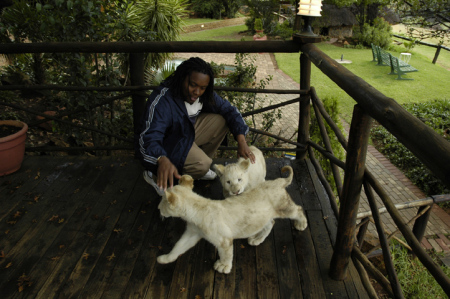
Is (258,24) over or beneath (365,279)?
over

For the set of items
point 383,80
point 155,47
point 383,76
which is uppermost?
point 155,47

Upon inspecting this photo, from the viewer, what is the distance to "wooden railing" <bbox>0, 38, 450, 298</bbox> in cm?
140

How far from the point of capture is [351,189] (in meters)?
2.11

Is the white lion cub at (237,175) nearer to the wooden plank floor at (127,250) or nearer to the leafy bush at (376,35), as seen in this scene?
the wooden plank floor at (127,250)

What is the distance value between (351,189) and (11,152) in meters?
3.45

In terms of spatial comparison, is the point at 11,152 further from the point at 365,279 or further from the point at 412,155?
the point at 412,155

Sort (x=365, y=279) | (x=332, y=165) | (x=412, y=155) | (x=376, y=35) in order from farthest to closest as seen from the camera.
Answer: (x=376, y=35) < (x=412, y=155) < (x=332, y=165) < (x=365, y=279)

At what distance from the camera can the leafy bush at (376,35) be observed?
24141 mm

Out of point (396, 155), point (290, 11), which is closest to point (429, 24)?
point (396, 155)

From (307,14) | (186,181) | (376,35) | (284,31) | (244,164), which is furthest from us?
(284,31)

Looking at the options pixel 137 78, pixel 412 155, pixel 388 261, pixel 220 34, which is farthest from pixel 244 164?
pixel 220 34

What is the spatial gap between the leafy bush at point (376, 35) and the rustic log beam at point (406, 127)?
83.6 feet

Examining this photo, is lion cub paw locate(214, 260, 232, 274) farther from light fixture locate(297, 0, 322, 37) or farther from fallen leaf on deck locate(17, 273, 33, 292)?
light fixture locate(297, 0, 322, 37)

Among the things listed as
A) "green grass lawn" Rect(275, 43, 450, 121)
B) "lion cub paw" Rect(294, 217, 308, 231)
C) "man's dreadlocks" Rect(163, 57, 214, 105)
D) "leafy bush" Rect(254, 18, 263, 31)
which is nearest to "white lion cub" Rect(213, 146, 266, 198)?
"lion cub paw" Rect(294, 217, 308, 231)
